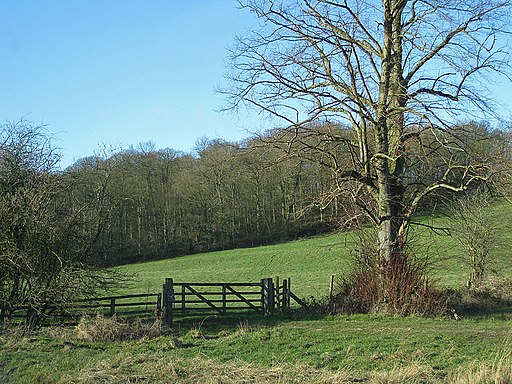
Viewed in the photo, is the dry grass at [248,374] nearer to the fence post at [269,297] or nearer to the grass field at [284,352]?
the grass field at [284,352]

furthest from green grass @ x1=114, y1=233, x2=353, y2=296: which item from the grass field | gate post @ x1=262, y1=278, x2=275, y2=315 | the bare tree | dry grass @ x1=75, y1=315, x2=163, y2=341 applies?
dry grass @ x1=75, y1=315, x2=163, y2=341

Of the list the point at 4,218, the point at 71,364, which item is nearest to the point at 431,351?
the point at 71,364

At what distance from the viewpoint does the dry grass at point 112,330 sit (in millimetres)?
14188

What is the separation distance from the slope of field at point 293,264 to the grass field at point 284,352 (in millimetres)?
8900

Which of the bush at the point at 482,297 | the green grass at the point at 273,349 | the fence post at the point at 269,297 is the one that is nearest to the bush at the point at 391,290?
the green grass at the point at 273,349

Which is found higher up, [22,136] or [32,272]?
[22,136]

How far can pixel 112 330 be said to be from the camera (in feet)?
47.1

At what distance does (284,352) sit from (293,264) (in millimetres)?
31301

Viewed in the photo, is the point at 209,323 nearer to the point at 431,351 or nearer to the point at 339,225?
the point at 339,225

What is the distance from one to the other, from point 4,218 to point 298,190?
1081 inches

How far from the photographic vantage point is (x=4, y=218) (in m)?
16.0

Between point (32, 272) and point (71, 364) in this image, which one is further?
point (32, 272)

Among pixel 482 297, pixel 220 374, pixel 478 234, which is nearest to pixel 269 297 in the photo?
pixel 482 297

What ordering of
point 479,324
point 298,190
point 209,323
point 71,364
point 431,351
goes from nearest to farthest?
point 71,364 < point 431,351 < point 479,324 < point 209,323 < point 298,190
